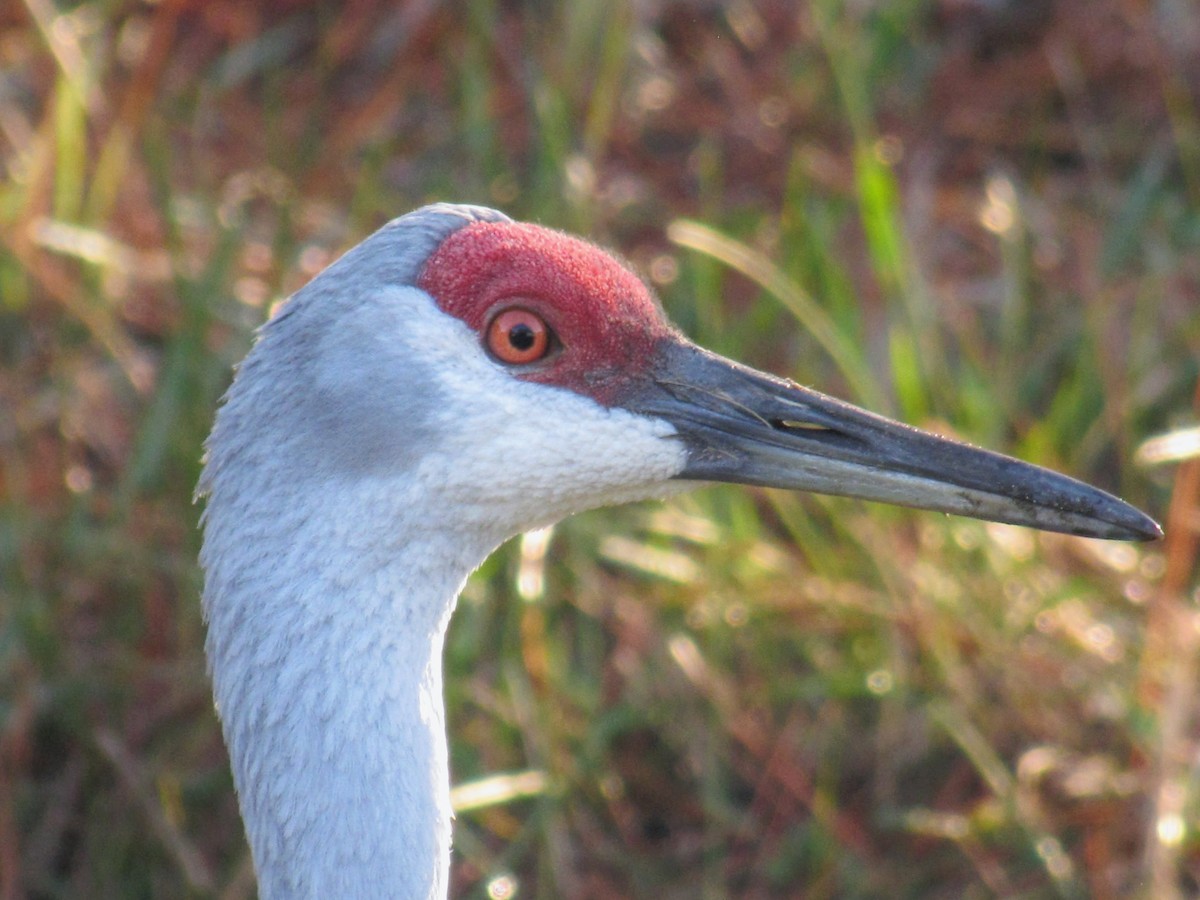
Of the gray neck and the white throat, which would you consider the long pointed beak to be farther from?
the gray neck

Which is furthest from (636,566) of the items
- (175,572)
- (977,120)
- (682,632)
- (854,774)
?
(977,120)

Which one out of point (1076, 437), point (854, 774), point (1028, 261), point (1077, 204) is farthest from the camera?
point (1077, 204)

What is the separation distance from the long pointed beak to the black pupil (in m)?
0.19

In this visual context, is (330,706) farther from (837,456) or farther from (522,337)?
(837,456)

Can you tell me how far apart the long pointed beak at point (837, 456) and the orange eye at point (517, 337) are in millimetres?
181

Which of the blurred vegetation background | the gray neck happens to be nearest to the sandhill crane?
the gray neck

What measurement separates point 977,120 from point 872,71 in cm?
52

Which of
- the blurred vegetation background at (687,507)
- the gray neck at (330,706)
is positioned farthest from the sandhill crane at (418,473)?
the blurred vegetation background at (687,507)

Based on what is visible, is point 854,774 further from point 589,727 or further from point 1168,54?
point 1168,54

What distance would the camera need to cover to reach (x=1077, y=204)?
17.8 feet

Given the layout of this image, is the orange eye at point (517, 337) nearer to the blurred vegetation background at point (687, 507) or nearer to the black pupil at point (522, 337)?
the black pupil at point (522, 337)

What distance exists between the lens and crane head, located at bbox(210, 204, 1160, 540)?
233 cm

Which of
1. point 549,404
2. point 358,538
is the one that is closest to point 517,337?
point 549,404

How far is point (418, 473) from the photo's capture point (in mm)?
2324
